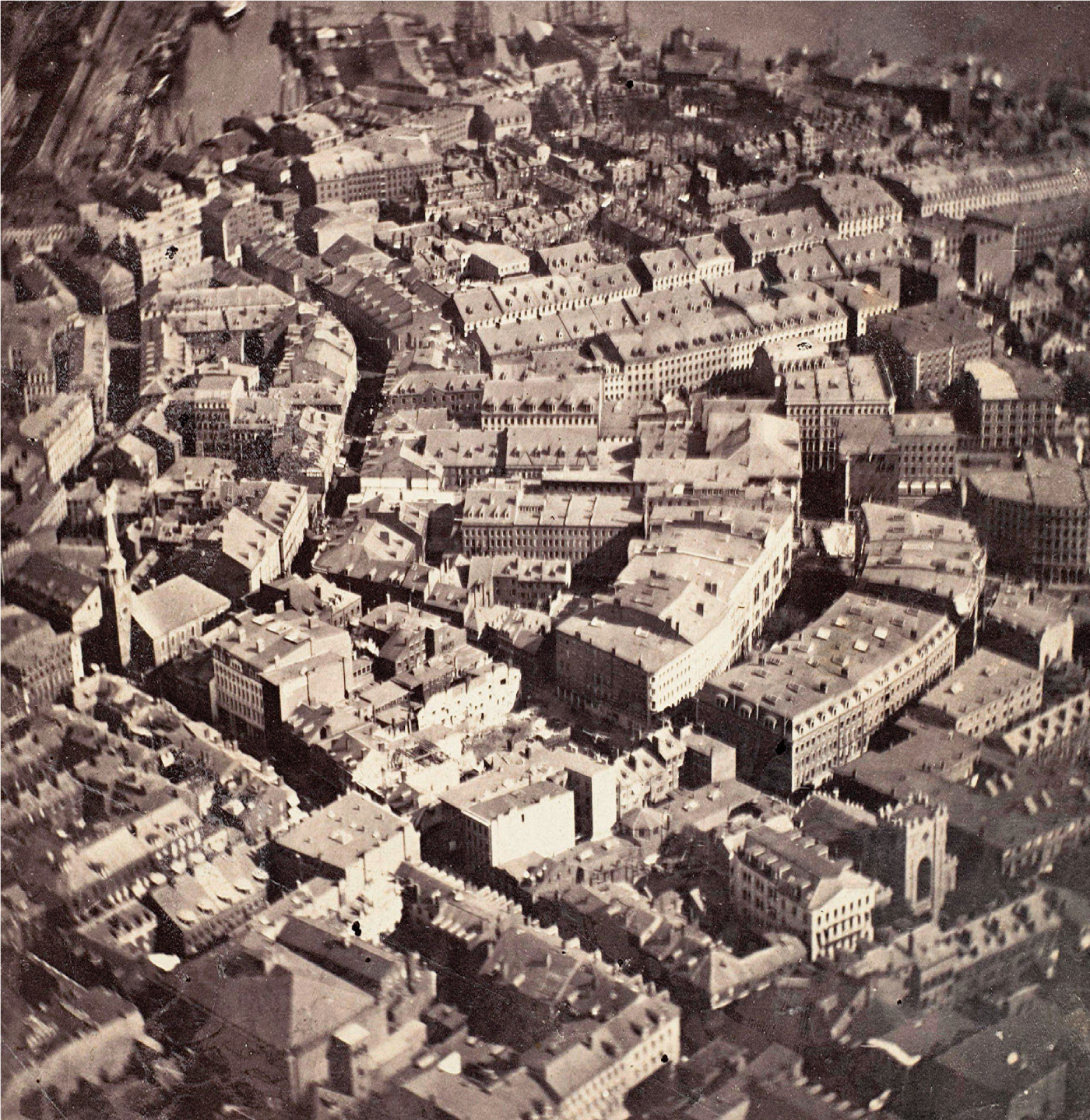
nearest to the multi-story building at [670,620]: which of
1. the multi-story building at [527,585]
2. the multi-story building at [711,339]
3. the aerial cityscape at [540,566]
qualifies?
the aerial cityscape at [540,566]

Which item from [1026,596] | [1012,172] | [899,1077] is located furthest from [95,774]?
[1012,172]

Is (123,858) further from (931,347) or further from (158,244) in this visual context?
(931,347)

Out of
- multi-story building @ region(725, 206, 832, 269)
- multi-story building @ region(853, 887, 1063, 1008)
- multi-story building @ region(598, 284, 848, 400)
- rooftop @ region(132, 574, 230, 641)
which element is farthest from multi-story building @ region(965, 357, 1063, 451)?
rooftop @ region(132, 574, 230, 641)

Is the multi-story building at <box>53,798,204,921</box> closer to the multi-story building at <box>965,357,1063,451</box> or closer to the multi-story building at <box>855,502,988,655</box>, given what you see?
the multi-story building at <box>855,502,988,655</box>

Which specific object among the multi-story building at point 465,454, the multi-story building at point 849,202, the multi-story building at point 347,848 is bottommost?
the multi-story building at point 347,848

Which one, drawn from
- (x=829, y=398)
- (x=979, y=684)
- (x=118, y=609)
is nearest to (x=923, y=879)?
(x=979, y=684)

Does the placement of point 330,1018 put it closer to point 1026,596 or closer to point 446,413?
point 1026,596

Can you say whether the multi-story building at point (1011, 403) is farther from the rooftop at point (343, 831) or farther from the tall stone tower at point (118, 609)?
the tall stone tower at point (118, 609)
